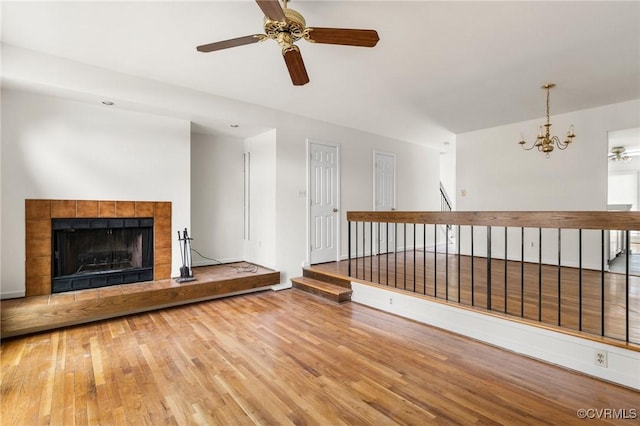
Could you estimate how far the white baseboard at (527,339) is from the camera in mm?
2205

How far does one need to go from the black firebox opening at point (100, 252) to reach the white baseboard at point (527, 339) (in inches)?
134

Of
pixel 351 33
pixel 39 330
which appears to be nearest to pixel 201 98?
pixel 351 33

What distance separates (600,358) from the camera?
2287mm

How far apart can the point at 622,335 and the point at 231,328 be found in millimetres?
3506

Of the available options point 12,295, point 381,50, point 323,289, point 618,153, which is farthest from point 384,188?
point 12,295

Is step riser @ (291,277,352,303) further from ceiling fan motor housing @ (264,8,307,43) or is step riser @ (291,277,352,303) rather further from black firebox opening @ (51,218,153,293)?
ceiling fan motor housing @ (264,8,307,43)

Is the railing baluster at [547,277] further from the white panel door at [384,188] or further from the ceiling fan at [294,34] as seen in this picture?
the ceiling fan at [294,34]

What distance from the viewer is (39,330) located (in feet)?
10.5

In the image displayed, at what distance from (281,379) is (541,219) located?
8.35ft

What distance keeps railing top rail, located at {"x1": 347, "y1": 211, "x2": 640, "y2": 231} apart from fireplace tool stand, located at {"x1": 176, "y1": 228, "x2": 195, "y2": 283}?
294 centimetres

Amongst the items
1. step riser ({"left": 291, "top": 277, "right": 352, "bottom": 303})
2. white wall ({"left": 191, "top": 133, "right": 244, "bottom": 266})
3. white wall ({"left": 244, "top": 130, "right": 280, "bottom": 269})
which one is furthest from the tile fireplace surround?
step riser ({"left": 291, "top": 277, "right": 352, "bottom": 303})

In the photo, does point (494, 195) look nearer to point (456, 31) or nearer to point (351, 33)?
point (456, 31)

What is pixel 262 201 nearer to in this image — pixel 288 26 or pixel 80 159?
pixel 80 159

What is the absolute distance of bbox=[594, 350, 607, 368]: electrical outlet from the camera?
2266 mm
